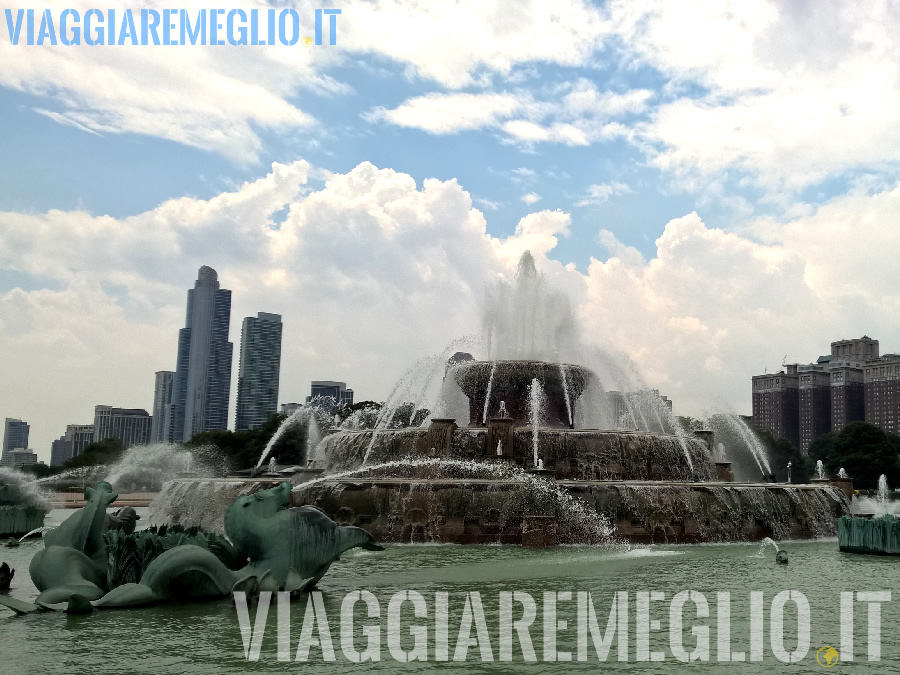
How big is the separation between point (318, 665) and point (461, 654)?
1502mm

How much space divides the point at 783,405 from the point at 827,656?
151m

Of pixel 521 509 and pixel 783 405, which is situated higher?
pixel 783 405

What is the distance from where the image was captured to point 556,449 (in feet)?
86.2

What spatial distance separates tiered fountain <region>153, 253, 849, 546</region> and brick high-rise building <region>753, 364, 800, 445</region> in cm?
12679

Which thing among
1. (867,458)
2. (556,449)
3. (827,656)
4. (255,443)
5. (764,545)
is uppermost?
(867,458)

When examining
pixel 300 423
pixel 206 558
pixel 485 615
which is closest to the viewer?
pixel 485 615

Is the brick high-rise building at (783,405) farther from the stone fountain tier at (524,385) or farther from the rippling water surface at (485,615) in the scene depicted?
the rippling water surface at (485,615)

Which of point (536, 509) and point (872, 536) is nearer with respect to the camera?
point (872, 536)

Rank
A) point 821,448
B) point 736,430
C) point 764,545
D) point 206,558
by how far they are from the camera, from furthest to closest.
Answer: point 821,448, point 736,430, point 764,545, point 206,558

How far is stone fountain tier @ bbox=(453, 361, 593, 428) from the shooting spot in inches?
1319

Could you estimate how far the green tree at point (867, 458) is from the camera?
79062 mm

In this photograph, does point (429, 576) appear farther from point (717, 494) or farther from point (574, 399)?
point (574, 399)

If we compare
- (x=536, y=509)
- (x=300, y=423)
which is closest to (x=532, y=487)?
(x=536, y=509)

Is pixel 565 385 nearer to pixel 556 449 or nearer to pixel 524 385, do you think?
pixel 524 385
